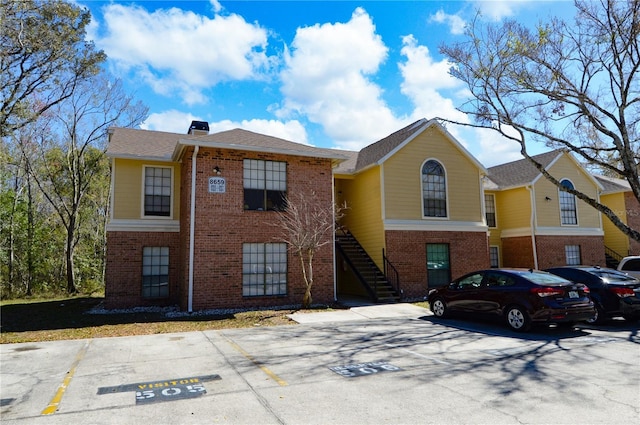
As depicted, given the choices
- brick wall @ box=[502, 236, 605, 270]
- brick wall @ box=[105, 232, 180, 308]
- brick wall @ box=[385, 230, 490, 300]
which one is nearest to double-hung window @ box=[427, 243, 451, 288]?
brick wall @ box=[385, 230, 490, 300]

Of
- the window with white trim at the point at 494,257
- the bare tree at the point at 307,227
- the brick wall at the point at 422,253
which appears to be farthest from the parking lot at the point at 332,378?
the window with white trim at the point at 494,257

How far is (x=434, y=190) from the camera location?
1912 cm

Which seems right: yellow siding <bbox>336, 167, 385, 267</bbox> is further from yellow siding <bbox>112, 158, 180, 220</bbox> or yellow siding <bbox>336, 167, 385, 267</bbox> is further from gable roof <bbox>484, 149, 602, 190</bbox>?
yellow siding <bbox>112, 158, 180, 220</bbox>

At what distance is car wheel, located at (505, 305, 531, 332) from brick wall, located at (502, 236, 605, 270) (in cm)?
1366

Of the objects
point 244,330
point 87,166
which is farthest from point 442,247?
point 87,166

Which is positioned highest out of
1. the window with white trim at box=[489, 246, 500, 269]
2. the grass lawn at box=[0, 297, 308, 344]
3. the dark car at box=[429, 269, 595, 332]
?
the window with white trim at box=[489, 246, 500, 269]

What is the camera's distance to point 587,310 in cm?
979

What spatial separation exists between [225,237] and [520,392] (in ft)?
35.6

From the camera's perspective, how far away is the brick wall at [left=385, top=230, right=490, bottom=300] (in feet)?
58.1

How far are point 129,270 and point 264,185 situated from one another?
6139 millimetres

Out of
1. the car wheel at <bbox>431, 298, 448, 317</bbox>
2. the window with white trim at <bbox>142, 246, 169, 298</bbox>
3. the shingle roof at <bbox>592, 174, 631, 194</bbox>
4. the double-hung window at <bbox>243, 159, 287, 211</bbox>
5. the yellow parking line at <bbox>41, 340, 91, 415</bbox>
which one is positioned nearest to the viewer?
the yellow parking line at <bbox>41, 340, 91, 415</bbox>

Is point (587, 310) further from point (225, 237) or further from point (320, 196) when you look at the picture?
point (225, 237)

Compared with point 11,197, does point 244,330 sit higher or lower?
lower

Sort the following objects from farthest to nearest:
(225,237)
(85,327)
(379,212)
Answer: (379,212)
(225,237)
(85,327)
